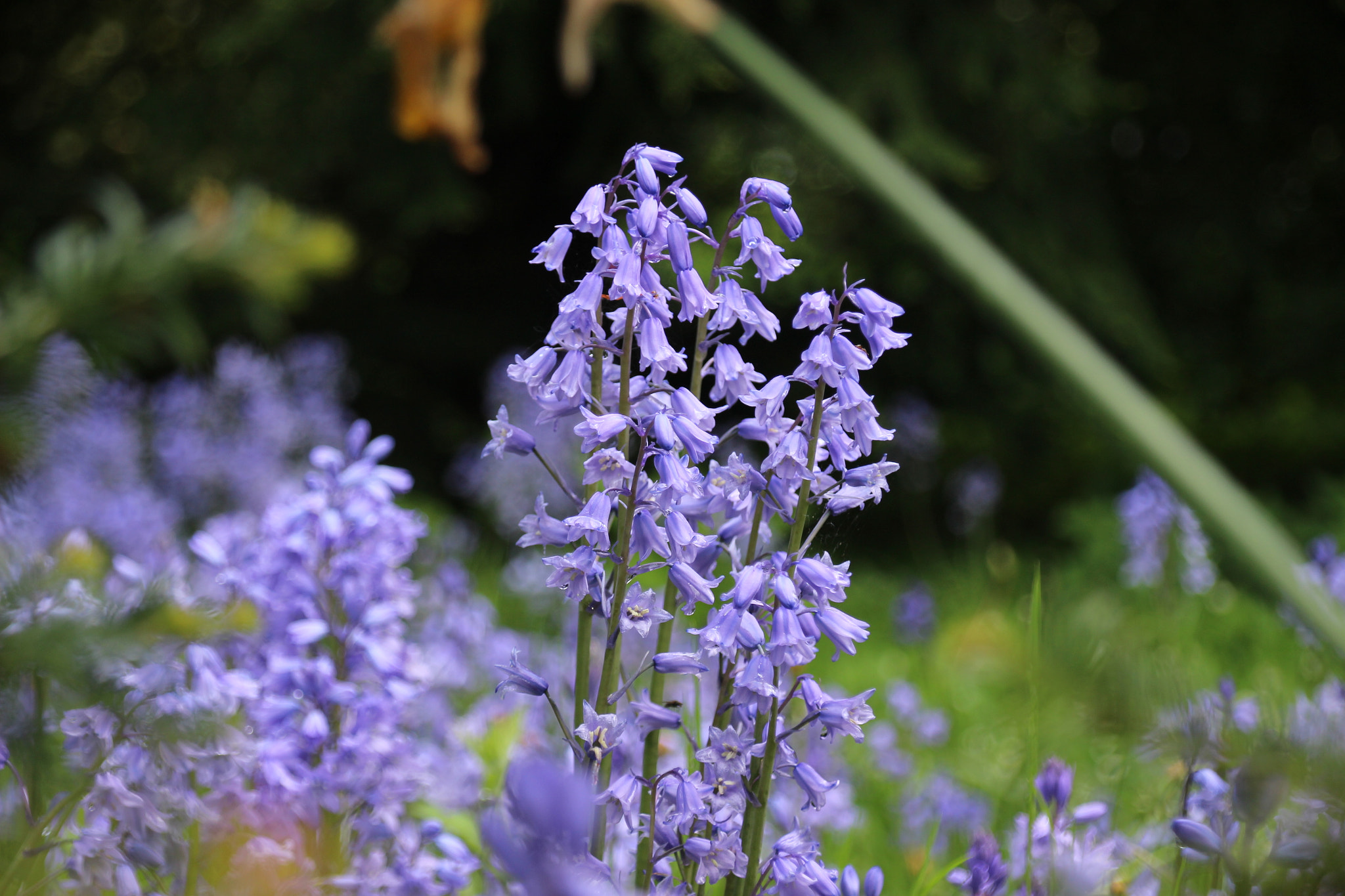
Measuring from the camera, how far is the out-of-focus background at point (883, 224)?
21.6 feet

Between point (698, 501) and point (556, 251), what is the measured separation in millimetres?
357

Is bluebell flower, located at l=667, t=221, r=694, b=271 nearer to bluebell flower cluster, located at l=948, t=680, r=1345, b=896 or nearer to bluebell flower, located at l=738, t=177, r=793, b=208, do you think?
bluebell flower, located at l=738, t=177, r=793, b=208

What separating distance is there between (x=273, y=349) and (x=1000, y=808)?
7.41m

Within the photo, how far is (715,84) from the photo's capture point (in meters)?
6.59

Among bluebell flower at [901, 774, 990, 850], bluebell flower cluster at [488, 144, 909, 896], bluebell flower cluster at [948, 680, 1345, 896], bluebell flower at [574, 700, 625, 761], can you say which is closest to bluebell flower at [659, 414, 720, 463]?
bluebell flower cluster at [488, 144, 909, 896]

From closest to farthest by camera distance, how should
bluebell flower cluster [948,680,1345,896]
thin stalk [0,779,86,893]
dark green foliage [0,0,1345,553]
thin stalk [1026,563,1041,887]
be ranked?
1. bluebell flower cluster [948,680,1345,896]
2. thin stalk [1026,563,1041,887]
3. thin stalk [0,779,86,893]
4. dark green foliage [0,0,1345,553]

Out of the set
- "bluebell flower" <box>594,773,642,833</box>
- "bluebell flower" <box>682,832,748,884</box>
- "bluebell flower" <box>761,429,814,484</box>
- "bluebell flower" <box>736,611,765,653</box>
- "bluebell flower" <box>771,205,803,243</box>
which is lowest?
"bluebell flower" <box>682,832,748,884</box>

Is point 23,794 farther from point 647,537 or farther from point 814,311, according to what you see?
point 814,311

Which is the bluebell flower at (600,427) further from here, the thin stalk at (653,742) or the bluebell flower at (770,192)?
the bluebell flower at (770,192)

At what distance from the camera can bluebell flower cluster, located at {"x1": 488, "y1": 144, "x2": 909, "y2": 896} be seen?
1.13 meters

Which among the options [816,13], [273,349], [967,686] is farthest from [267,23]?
[967,686]

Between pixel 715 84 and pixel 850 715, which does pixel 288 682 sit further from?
pixel 715 84

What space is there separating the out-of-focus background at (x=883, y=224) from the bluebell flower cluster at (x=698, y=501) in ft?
11.6

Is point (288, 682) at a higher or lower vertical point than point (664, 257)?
lower
